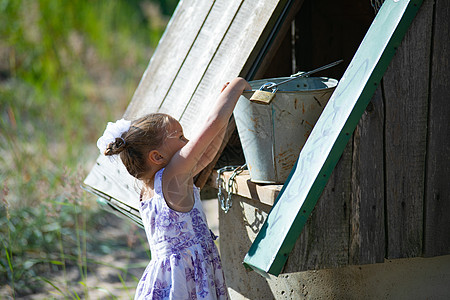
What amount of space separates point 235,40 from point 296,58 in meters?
0.90

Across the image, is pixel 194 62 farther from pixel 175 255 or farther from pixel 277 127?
pixel 175 255

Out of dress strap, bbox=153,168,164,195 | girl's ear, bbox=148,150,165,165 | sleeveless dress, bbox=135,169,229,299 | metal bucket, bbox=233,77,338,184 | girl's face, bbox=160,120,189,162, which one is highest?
metal bucket, bbox=233,77,338,184

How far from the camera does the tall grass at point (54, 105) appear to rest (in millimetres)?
4582

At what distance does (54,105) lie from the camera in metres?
6.82

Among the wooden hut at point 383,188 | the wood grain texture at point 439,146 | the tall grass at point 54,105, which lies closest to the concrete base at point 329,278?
the wooden hut at point 383,188

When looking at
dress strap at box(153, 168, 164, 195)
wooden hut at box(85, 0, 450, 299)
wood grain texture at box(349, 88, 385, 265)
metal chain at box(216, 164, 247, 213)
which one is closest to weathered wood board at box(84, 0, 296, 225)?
metal chain at box(216, 164, 247, 213)

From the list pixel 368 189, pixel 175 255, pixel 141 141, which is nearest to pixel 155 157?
pixel 141 141

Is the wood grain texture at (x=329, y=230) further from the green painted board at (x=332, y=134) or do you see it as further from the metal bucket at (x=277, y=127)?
the metal bucket at (x=277, y=127)

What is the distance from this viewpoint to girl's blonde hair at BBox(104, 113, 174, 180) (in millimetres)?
2482

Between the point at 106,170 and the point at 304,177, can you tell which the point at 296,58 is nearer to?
the point at 106,170

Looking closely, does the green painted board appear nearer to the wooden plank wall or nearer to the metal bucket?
the wooden plank wall

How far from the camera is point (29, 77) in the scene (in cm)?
717

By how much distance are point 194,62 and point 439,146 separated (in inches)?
58.1

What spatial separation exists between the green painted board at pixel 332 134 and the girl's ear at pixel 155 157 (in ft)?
2.12
